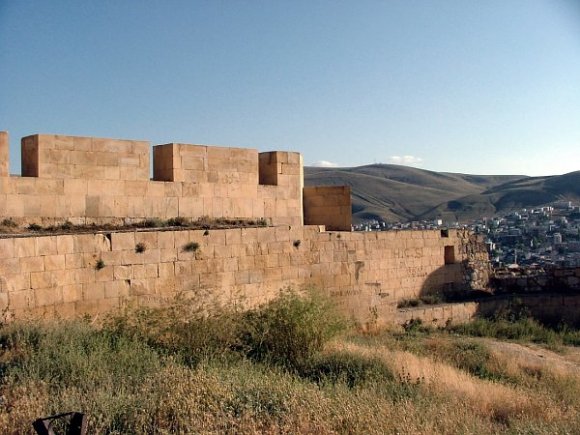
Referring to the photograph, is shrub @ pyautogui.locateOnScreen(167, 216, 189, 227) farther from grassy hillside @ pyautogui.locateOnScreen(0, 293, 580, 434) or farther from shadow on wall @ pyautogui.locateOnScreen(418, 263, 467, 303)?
shadow on wall @ pyautogui.locateOnScreen(418, 263, 467, 303)

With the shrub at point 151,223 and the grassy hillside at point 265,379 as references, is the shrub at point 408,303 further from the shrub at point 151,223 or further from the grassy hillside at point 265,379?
the shrub at point 151,223

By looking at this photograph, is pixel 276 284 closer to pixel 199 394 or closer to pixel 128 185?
pixel 128 185

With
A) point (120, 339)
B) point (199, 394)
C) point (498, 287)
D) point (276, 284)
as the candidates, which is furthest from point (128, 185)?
point (498, 287)

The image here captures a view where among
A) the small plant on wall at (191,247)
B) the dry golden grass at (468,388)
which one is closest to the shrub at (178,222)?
the small plant on wall at (191,247)

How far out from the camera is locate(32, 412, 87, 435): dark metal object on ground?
154 inches

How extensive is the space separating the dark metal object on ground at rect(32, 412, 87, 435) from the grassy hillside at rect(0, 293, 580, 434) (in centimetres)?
44

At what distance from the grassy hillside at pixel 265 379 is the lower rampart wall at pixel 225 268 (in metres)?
0.86

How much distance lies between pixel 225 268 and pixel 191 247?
792mm

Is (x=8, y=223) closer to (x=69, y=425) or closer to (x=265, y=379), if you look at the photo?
(x=265, y=379)

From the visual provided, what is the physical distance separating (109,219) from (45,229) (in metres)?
1.10

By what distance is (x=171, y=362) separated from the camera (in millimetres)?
6320

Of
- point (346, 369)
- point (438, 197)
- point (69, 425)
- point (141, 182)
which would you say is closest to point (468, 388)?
point (346, 369)

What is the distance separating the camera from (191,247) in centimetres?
971

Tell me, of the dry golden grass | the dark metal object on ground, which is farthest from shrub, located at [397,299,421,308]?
the dark metal object on ground
